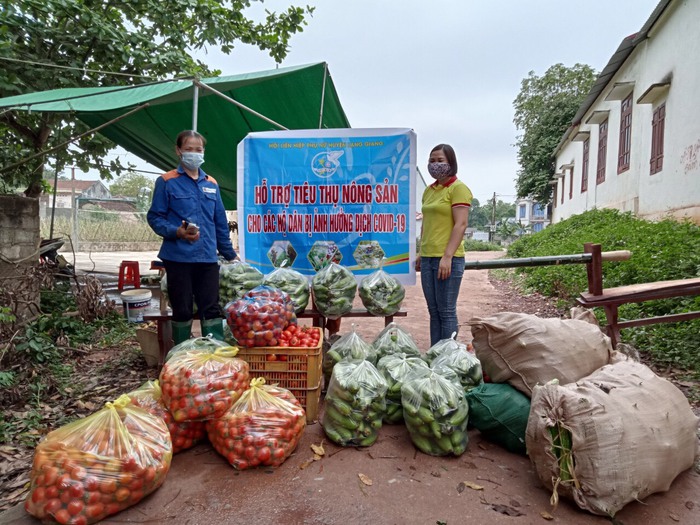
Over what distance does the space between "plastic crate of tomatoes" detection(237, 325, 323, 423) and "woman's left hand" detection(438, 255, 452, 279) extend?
1.10 metres

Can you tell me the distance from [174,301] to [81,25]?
4.85 m

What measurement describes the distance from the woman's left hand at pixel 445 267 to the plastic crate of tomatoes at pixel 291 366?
1099 millimetres

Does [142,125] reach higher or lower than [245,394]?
higher

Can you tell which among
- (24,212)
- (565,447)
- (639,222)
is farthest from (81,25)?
(639,222)

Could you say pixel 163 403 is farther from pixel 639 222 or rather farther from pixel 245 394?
pixel 639 222

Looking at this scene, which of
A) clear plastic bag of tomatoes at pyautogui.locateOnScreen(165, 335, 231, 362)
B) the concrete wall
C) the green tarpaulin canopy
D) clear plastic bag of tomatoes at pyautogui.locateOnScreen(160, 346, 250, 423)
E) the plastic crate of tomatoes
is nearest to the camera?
clear plastic bag of tomatoes at pyautogui.locateOnScreen(160, 346, 250, 423)

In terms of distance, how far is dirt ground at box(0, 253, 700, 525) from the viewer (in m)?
1.93

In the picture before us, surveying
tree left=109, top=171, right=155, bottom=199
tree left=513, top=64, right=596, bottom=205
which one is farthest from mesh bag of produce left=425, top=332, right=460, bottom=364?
tree left=109, top=171, right=155, bottom=199

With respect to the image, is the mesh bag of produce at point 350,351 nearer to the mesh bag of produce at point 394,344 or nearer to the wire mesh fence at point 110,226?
the mesh bag of produce at point 394,344

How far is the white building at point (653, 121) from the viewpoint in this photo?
7.52 m

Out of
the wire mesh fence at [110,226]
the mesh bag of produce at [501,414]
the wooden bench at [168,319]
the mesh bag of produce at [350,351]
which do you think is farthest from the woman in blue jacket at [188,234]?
Result: the wire mesh fence at [110,226]

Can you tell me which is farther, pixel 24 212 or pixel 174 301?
pixel 24 212

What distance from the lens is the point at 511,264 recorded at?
3420 mm

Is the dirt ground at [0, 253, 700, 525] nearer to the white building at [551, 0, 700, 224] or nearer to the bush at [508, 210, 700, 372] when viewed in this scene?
the bush at [508, 210, 700, 372]
